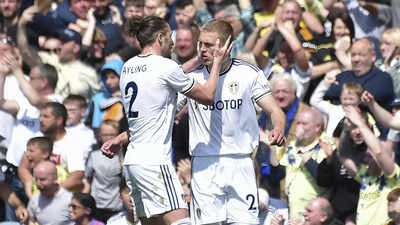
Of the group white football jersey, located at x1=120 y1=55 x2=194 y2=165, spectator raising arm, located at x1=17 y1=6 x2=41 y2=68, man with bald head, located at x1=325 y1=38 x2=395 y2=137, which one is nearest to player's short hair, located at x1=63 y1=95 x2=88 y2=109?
spectator raising arm, located at x1=17 y1=6 x2=41 y2=68

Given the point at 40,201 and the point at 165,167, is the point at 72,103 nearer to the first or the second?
the point at 40,201

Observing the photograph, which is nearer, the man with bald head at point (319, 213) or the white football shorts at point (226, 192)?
the white football shorts at point (226, 192)

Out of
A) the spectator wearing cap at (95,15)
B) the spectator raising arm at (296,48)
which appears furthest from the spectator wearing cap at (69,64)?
the spectator raising arm at (296,48)

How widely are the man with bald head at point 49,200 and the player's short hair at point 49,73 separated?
76.6 inches

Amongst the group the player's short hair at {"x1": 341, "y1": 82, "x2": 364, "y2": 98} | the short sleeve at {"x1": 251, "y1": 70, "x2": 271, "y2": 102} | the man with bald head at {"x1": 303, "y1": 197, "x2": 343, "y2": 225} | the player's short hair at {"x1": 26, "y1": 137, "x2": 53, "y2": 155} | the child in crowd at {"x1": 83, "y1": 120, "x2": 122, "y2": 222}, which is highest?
the short sleeve at {"x1": 251, "y1": 70, "x2": 271, "y2": 102}

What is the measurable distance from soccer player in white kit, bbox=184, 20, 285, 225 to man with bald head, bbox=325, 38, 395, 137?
3304mm

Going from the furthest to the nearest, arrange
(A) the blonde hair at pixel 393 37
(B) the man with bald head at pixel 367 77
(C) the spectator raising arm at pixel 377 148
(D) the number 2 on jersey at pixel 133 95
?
(A) the blonde hair at pixel 393 37 < (B) the man with bald head at pixel 367 77 < (C) the spectator raising arm at pixel 377 148 < (D) the number 2 on jersey at pixel 133 95

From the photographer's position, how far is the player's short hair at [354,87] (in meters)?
12.8

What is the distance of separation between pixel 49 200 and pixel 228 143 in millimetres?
3678

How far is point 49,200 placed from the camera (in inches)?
512

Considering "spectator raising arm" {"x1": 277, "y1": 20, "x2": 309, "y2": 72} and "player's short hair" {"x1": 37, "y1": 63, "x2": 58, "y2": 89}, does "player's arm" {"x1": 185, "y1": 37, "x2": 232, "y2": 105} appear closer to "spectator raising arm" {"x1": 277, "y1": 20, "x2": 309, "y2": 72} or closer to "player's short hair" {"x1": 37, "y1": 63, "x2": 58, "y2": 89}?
"spectator raising arm" {"x1": 277, "y1": 20, "x2": 309, "y2": 72}

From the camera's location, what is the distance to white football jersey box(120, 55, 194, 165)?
979 cm

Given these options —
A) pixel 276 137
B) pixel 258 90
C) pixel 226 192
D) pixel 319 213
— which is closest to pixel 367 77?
pixel 319 213

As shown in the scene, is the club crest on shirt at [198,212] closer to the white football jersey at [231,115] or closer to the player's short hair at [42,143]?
the white football jersey at [231,115]
